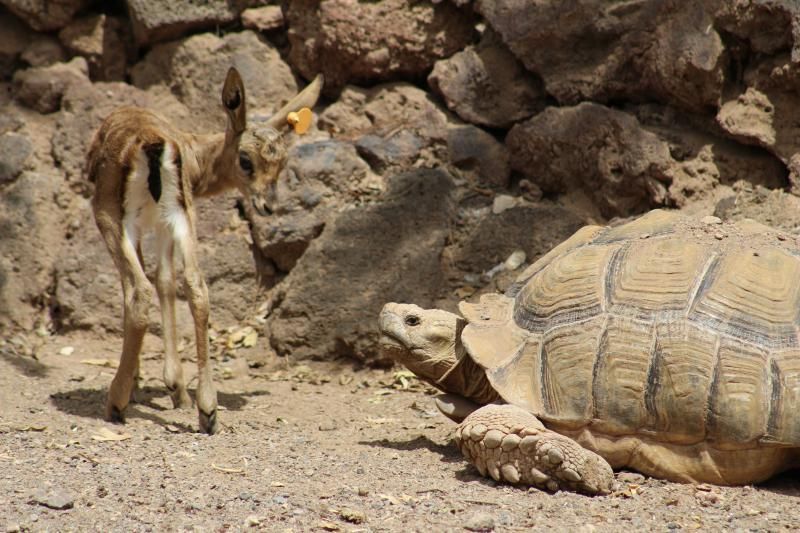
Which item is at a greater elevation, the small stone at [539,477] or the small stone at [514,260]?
the small stone at [514,260]

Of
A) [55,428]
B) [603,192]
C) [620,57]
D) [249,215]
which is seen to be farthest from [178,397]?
[620,57]

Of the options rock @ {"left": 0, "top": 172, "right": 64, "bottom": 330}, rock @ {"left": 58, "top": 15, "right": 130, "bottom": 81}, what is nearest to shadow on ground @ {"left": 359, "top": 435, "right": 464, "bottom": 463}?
rock @ {"left": 0, "top": 172, "right": 64, "bottom": 330}

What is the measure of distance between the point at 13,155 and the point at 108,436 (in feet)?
13.0

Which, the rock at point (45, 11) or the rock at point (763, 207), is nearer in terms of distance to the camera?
the rock at point (763, 207)

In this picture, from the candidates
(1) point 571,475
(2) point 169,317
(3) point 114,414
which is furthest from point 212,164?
(1) point 571,475

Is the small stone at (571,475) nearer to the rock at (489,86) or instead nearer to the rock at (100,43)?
the rock at (489,86)

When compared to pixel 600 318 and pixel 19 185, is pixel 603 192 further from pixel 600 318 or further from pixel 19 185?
pixel 19 185

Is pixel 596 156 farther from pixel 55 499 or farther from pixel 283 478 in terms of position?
pixel 55 499

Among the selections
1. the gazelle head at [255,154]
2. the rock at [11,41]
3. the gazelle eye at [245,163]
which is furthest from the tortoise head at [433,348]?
the rock at [11,41]

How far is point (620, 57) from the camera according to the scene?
755cm

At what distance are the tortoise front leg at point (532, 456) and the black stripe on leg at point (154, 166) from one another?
94.1 inches

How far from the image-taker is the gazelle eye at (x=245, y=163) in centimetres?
632

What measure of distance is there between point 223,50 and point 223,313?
2.50 meters

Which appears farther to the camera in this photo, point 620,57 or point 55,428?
point 620,57
